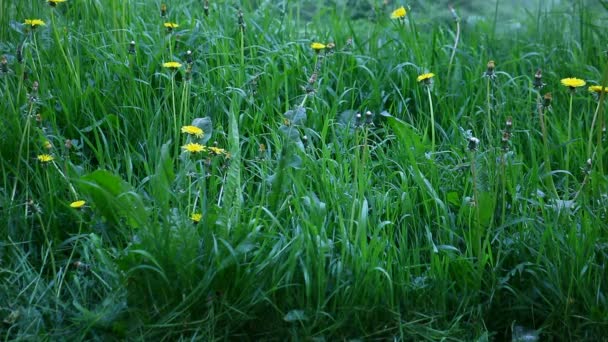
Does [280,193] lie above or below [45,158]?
below

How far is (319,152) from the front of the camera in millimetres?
3500

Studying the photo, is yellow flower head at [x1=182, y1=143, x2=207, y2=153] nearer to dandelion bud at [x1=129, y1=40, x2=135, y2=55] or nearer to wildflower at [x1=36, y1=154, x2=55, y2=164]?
Answer: wildflower at [x1=36, y1=154, x2=55, y2=164]

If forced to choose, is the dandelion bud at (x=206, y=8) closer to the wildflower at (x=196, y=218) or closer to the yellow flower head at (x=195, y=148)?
the yellow flower head at (x=195, y=148)

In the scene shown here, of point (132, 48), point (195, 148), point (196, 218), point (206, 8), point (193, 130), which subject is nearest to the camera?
point (196, 218)

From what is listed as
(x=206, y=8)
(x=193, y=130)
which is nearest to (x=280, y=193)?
(x=193, y=130)

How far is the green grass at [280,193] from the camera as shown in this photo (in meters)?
2.65

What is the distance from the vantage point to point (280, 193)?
2.96 metres

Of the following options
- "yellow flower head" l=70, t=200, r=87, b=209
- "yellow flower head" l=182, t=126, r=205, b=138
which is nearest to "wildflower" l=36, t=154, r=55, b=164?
"yellow flower head" l=70, t=200, r=87, b=209

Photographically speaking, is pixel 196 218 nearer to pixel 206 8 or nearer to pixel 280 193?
pixel 280 193

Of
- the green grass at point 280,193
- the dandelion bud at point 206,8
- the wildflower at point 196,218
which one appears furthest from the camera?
the dandelion bud at point 206,8

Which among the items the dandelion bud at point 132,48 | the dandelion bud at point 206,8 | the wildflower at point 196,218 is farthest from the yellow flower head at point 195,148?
the dandelion bud at point 206,8

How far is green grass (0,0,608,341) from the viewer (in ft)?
8.70

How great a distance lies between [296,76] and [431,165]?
3.09ft

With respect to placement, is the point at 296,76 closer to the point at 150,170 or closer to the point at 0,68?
the point at 150,170
